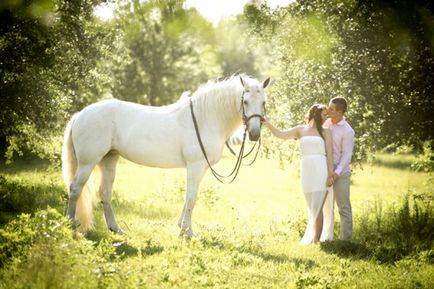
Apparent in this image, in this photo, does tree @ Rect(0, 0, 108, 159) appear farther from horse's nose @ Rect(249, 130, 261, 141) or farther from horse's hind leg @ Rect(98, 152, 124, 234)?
horse's nose @ Rect(249, 130, 261, 141)

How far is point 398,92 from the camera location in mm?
8828

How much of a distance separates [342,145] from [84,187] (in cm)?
408

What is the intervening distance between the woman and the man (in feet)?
0.44

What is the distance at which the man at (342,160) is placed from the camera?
7008 mm

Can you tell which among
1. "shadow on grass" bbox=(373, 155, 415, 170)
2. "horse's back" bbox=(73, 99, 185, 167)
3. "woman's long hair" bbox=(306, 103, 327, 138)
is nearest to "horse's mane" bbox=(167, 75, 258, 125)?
"horse's back" bbox=(73, 99, 185, 167)

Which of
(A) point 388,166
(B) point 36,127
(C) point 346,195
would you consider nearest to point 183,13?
(C) point 346,195

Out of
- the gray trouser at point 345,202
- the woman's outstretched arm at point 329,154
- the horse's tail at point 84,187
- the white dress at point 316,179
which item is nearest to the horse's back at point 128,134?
the horse's tail at point 84,187

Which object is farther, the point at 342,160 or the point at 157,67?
the point at 157,67

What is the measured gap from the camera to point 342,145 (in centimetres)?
708

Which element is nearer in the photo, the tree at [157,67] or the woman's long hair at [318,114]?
the woman's long hair at [318,114]

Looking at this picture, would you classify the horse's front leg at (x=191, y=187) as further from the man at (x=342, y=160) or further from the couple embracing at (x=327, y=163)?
the man at (x=342, y=160)

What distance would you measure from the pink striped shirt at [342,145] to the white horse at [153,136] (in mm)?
1506

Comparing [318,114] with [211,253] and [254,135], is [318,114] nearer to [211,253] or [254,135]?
[254,135]

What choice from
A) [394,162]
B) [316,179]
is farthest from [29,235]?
[394,162]
